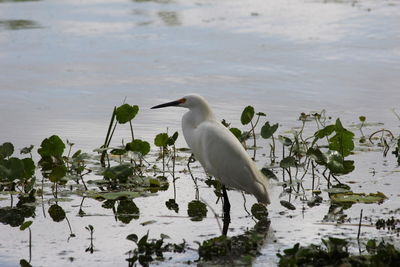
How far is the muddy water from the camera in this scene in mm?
5388

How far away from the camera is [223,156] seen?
582 centimetres

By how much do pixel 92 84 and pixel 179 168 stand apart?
2.98 metres

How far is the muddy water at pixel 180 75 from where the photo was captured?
5388mm

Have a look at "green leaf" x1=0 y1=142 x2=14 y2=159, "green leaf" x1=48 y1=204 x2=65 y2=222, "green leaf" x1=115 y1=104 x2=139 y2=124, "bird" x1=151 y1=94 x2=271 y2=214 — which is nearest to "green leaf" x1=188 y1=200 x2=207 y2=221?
"bird" x1=151 y1=94 x2=271 y2=214

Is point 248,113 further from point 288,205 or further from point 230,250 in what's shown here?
point 230,250

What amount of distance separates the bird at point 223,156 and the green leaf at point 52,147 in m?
0.93

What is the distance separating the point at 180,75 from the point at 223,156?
13.8ft

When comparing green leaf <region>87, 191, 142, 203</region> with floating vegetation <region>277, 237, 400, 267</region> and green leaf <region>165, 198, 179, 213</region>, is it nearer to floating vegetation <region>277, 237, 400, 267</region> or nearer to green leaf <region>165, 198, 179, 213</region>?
green leaf <region>165, 198, 179, 213</region>

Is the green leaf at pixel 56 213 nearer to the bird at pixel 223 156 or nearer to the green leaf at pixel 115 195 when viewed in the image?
the green leaf at pixel 115 195

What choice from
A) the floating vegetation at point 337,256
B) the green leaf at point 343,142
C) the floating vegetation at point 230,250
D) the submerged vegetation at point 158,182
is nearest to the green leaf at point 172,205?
the submerged vegetation at point 158,182

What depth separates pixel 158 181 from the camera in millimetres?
6277

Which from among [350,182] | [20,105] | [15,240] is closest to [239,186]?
[350,182]

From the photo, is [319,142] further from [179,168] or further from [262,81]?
[262,81]

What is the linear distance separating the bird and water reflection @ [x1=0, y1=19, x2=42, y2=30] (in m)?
7.23
